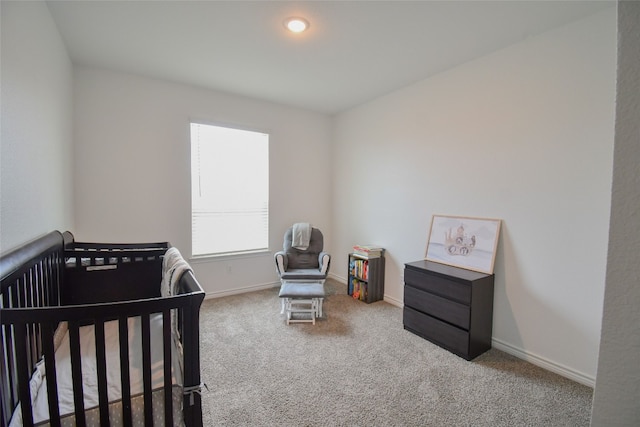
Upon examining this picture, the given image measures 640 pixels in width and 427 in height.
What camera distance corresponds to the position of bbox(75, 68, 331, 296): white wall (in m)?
2.85

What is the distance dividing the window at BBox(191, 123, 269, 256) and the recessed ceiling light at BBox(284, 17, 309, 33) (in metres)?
1.82

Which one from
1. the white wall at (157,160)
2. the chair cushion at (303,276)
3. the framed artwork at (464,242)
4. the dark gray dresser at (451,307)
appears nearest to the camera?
the dark gray dresser at (451,307)

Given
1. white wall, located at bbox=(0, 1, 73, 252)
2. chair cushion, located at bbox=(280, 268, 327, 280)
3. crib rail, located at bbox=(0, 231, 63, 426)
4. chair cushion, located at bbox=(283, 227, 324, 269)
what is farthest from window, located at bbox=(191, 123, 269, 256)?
crib rail, located at bbox=(0, 231, 63, 426)

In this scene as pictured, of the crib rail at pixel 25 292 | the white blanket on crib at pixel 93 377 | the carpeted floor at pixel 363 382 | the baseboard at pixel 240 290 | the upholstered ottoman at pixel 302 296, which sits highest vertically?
the crib rail at pixel 25 292

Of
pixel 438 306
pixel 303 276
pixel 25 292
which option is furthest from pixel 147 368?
pixel 438 306

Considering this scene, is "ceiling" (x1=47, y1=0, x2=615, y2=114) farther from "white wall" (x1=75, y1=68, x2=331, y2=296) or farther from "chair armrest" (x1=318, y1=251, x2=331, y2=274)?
"chair armrest" (x1=318, y1=251, x2=331, y2=274)

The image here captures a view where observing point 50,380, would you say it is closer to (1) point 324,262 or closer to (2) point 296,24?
(2) point 296,24

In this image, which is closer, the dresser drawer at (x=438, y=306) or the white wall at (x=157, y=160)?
the dresser drawer at (x=438, y=306)

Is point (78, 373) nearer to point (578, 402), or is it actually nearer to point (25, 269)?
point (25, 269)

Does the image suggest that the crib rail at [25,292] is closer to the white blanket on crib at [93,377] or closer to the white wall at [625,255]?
the white blanket on crib at [93,377]

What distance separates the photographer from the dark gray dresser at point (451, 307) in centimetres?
229

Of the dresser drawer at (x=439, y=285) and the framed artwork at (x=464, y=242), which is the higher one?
the framed artwork at (x=464, y=242)

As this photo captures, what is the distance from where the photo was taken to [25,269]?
1269 mm

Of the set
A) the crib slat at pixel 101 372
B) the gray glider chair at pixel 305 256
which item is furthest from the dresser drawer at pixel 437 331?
the crib slat at pixel 101 372
